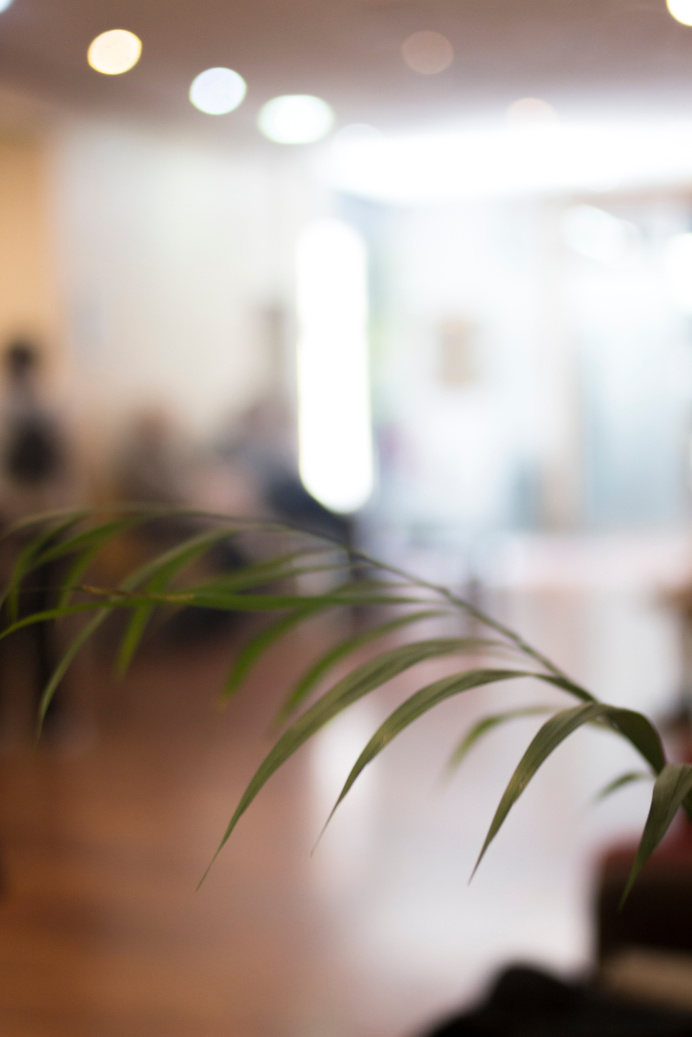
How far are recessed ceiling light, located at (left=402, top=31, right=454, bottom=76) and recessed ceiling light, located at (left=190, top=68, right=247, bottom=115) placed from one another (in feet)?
0.46

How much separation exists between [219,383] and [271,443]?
54 cm

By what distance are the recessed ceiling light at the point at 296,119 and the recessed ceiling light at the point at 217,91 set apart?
0.10ft

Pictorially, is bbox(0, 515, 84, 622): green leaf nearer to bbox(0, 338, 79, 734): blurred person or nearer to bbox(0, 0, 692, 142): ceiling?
bbox(0, 0, 692, 142): ceiling

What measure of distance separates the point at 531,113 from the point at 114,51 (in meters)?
0.41

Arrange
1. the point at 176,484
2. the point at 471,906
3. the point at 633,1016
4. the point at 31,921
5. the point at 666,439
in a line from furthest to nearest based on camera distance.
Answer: the point at 666,439 < the point at 176,484 < the point at 471,906 < the point at 633,1016 < the point at 31,921

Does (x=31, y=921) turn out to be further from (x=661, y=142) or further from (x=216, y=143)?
(x=661, y=142)

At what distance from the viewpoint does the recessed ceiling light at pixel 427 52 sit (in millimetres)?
936

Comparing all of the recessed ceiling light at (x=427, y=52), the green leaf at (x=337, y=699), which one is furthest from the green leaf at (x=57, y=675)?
the recessed ceiling light at (x=427, y=52)

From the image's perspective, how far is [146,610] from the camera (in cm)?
79

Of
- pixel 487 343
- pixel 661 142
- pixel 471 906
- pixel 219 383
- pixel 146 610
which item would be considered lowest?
pixel 471 906

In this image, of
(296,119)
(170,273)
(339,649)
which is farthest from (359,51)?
(170,273)

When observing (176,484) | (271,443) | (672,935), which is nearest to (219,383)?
(271,443)

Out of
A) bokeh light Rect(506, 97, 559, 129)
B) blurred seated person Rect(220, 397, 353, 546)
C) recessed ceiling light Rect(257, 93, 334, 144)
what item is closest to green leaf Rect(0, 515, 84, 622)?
recessed ceiling light Rect(257, 93, 334, 144)

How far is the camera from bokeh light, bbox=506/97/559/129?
105cm
